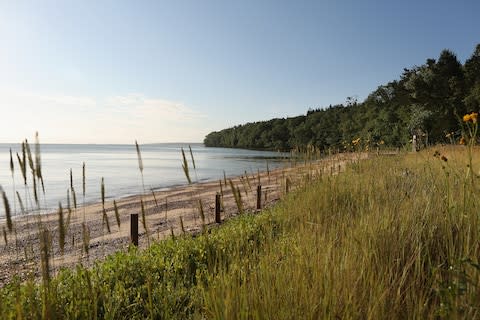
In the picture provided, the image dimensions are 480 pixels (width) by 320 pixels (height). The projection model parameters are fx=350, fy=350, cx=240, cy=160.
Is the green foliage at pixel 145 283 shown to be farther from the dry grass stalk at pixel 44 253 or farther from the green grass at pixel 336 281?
the dry grass stalk at pixel 44 253

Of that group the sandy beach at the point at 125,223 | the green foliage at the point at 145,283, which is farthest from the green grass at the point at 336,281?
the sandy beach at the point at 125,223

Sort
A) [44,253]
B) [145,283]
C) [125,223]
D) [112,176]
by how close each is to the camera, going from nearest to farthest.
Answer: [44,253] → [145,283] → [125,223] → [112,176]

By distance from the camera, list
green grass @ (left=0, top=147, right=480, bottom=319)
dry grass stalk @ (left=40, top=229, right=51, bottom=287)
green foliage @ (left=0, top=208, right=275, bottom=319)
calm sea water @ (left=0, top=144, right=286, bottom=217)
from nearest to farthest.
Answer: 1. dry grass stalk @ (left=40, top=229, right=51, bottom=287)
2. green grass @ (left=0, top=147, right=480, bottom=319)
3. green foliage @ (left=0, top=208, right=275, bottom=319)
4. calm sea water @ (left=0, top=144, right=286, bottom=217)

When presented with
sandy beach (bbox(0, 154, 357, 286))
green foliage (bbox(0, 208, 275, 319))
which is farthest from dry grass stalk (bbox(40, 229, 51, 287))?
sandy beach (bbox(0, 154, 357, 286))

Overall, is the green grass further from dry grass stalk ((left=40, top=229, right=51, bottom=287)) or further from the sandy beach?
the sandy beach

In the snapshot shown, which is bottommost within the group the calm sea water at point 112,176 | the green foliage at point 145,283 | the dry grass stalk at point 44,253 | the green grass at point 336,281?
the calm sea water at point 112,176

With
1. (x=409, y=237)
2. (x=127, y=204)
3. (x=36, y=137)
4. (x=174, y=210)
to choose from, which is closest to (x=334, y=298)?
(x=409, y=237)

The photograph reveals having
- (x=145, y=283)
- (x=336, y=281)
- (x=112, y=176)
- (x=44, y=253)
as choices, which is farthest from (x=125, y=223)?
(x=112, y=176)

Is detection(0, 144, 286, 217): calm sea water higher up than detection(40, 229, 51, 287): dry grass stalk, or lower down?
lower down

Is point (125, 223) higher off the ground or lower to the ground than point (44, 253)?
lower

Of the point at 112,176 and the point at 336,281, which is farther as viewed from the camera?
the point at 112,176

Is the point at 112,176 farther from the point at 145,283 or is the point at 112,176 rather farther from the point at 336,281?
the point at 336,281

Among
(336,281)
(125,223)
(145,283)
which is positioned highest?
(336,281)

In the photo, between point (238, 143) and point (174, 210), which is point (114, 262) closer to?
point (174, 210)
